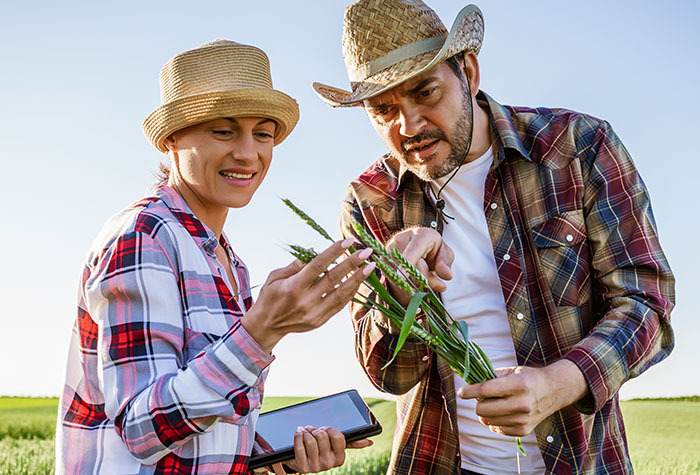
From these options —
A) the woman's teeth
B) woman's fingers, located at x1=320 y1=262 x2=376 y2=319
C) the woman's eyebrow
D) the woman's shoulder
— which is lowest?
woman's fingers, located at x1=320 y1=262 x2=376 y2=319

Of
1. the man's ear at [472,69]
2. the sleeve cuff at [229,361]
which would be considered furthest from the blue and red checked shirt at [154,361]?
the man's ear at [472,69]

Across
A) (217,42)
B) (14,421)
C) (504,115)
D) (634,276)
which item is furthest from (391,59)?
(14,421)

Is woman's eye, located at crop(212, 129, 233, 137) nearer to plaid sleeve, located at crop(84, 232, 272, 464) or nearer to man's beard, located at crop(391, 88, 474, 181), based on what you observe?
plaid sleeve, located at crop(84, 232, 272, 464)

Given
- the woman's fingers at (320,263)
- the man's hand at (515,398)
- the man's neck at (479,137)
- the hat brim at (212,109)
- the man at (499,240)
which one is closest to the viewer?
the woman's fingers at (320,263)

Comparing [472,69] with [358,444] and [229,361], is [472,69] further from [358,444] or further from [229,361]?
[229,361]

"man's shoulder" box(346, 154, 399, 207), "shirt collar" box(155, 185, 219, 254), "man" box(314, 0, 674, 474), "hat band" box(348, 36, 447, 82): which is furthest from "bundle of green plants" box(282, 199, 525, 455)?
"hat band" box(348, 36, 447, 82)

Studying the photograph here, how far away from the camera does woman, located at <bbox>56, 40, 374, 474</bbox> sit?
5.84 ft

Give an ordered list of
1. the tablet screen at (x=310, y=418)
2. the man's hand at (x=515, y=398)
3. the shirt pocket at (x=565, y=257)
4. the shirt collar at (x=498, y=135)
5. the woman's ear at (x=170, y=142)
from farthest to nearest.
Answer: the shirt collar at (x=498, y=135)
the shirt pocket at (x=565, y=257)
the tablet screen at (x=310, y=418)
the woman's ear at (x=170, y=142)
the man's hand at (x=515, y=398)

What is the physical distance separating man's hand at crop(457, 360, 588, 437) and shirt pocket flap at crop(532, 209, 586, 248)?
0.73 metres

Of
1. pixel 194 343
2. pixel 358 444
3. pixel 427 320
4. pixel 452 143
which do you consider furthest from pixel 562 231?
pixel 194 343

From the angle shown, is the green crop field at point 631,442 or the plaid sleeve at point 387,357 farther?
the green crop field at point 631,442

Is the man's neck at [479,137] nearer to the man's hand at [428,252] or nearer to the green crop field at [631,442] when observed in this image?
the man's hand at [428,252]

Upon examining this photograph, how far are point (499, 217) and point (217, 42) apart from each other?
1.44m

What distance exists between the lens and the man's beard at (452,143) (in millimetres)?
3102
